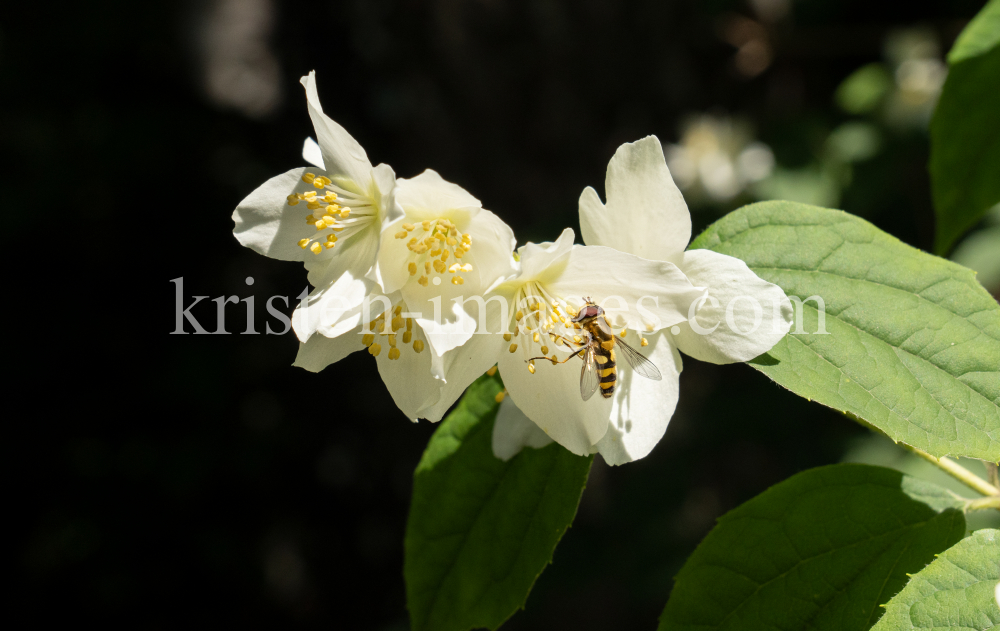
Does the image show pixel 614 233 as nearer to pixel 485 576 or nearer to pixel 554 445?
pixel 554 445

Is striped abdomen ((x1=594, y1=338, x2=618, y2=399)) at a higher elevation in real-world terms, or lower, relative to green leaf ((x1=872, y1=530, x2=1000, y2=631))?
higher

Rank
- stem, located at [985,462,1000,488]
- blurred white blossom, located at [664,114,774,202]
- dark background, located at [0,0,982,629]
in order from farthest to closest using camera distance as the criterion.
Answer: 1. blurred white blossom, located at [664,114,774,202]
2. dark background, located at [0,0,982,629]
3. stem, located at [985,462,1000,488]

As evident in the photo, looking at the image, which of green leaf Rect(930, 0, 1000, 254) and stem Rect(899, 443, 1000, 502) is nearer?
stem Rect(899, 443, 1000, 502)

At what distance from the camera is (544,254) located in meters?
1.07

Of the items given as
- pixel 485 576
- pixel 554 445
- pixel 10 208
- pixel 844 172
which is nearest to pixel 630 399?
pixel 554 445

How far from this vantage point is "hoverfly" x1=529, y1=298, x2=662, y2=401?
116cm

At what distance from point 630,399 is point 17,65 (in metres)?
3.40

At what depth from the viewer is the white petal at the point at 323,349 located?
1152 millimetres

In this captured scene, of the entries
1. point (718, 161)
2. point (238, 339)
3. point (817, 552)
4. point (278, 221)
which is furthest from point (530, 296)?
point (718, 161)

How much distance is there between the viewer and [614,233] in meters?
1.18

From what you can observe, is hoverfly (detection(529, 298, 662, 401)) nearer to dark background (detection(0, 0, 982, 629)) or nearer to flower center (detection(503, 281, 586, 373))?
flower center (detection(503, 281, 586, 373))

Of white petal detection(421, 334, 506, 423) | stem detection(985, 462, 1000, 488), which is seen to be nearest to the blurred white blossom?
stem detection(985, 462, 1000, 488)

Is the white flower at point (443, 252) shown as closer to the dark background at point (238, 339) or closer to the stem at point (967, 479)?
the stem at point (967, 479)

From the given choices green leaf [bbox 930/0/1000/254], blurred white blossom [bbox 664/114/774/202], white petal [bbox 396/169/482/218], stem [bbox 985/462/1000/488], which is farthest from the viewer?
blurred white blossom [bbox 664/114/774/202]
